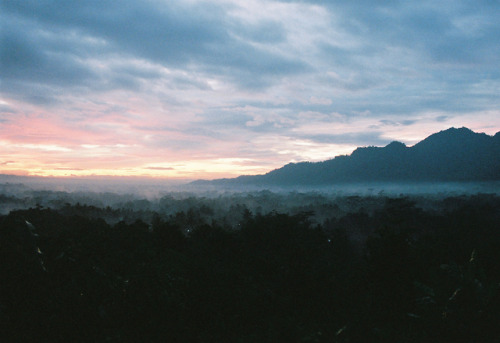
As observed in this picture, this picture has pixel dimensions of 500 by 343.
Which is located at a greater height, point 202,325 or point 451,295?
point 451,295

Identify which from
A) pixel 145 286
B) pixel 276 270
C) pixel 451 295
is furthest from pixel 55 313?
pixel 451 295

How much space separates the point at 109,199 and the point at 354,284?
7474 inches

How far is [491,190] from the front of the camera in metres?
153

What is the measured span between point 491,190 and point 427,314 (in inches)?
Answer: 6649

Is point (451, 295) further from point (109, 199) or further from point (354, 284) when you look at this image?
point (109, 199)

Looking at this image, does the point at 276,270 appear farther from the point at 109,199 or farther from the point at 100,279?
the point at 109,199

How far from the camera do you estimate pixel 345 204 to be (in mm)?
138750

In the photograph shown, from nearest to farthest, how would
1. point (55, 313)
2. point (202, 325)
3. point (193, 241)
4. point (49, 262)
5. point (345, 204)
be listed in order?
1. point (55, 313)
2. point (202, 325)
3. point (49, 262)
4. point (193, 241)
5. point (345, 204)

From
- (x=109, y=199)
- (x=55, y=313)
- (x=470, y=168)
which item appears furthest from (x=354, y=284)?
(x=470, y=168)

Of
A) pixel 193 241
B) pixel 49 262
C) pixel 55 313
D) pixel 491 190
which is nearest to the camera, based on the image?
pixel 55 313

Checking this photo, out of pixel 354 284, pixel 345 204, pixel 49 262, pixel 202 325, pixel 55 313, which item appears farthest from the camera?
pixel 345 204

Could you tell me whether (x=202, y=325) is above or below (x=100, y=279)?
below

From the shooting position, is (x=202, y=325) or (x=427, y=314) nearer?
(x=427, y=314)

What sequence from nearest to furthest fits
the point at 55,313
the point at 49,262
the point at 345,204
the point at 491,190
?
the point at 55,313 < the point at 49,262 < the point at 345,204 < the point at 491,190
